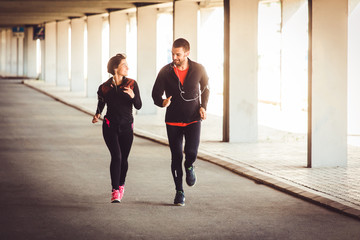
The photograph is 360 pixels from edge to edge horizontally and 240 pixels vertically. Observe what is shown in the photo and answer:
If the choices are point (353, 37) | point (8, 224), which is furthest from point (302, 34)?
point (8, 224)

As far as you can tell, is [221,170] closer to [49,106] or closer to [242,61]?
[242,61]

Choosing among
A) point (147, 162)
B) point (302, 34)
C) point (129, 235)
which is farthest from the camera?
point (302, 34)

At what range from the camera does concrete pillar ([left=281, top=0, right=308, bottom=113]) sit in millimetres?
22672

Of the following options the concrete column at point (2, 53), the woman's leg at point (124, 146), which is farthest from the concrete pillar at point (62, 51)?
the concrete column at point (2, 53)

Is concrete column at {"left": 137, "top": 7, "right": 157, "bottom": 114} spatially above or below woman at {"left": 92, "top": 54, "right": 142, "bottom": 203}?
above

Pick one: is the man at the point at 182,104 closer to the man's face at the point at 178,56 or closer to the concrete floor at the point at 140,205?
the man's face at the point at 178,56

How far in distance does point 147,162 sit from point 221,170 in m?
1.40

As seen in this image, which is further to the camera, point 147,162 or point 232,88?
point 232,88

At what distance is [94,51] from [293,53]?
1079 centimetres

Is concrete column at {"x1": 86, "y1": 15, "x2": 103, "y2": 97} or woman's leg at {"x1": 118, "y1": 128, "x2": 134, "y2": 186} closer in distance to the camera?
woman's leg at {"x1": 118, "y1": 128, "x2": 134, "y2": 186}

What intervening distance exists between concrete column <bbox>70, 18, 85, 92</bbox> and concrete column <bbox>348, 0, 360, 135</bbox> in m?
20.0

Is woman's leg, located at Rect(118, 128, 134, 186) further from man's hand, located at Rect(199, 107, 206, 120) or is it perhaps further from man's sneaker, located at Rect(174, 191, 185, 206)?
man's hand, located at Rect(199, 107, 206, 120)

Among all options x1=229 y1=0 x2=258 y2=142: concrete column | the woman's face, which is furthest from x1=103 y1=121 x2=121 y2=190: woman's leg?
x1=229 y1=0 x2=258 y2=142: concrete column

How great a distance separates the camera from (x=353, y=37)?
15.5 m
